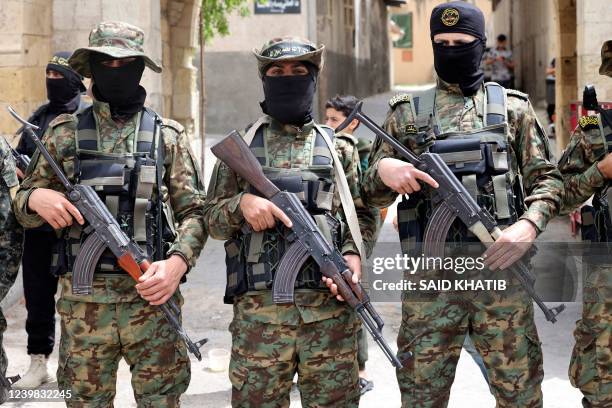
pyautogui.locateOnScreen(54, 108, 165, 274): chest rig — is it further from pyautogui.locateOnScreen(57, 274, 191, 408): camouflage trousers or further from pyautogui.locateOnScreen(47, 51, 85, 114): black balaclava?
pyautogui.locateOnScreen(47, 51, 85, 114): black balaclava

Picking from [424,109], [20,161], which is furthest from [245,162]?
[20,161]

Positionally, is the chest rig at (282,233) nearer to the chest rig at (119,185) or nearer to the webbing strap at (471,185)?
the chest rig at (119,185)

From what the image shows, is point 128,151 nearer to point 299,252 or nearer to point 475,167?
point 299,252

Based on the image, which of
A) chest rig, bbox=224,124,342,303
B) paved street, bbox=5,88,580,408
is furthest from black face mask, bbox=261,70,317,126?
paved street, bbox=5,88,580,408

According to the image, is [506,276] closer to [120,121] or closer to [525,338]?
[525,338]

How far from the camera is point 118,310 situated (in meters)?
3.86

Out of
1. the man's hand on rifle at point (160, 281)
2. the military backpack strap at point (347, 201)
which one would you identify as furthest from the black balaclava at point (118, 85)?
the military backpack strap at point (347, 201)

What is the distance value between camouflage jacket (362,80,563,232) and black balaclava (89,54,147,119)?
1018 mm

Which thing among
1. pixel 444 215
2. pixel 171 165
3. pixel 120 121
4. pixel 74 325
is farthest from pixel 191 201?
pixel 444 215

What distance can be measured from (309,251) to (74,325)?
1.00 meters

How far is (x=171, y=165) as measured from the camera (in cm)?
397

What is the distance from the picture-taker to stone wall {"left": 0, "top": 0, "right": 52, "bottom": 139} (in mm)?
7125

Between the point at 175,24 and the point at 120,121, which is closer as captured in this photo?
the point at 120,121

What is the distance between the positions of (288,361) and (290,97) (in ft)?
3.39
